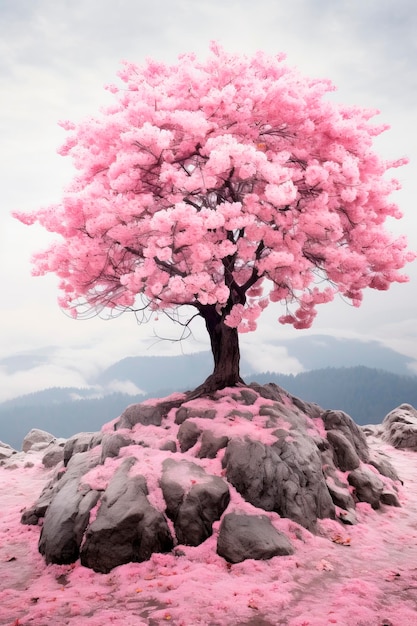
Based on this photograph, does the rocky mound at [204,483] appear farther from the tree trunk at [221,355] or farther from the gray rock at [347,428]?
the tree trunk at [221,355]

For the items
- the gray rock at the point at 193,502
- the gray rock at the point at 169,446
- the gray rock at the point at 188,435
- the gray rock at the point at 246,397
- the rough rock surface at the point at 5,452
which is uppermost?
the gray rock at the point at 246,397

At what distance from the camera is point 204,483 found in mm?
9227

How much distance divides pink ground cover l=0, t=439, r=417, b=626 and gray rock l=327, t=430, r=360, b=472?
2350 millimetres

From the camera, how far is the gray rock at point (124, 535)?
8266mm

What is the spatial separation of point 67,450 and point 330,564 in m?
8.82

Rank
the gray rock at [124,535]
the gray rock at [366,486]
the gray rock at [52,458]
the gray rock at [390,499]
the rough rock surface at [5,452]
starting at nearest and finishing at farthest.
→ 1. the gray rock at [124,535]
2. the gray rock at [366,486]
3. the gray rock at [390,499]
4. the gray rock at [52,458]
5. the rough rock surface at [5,452]

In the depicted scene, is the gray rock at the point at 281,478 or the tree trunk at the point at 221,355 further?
the tree trunk at the point at 221,355

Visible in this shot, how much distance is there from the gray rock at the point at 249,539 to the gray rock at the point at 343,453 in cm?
444

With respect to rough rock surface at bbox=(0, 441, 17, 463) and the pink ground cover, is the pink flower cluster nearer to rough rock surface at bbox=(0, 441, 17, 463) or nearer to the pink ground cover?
the pink ground cover

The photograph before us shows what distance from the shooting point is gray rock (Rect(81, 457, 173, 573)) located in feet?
27.1

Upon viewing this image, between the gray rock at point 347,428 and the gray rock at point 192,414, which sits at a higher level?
the gray rock at point 192,414

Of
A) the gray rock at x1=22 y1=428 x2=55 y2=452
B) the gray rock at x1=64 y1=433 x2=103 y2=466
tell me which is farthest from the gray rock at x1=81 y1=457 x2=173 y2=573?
the gray rock at x1=22 y1=428 x2=55 y2=452

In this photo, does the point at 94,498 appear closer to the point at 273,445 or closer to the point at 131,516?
the point at 131,516

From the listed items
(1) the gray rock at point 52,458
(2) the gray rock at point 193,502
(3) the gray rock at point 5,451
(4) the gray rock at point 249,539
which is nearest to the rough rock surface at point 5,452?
(3) the gray rock at point 5,451
